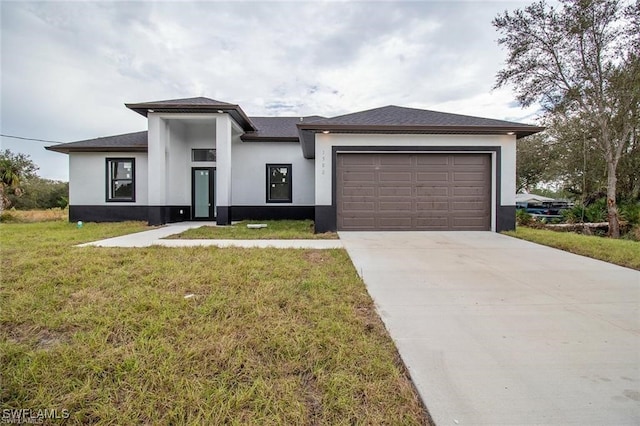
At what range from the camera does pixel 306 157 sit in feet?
42.0

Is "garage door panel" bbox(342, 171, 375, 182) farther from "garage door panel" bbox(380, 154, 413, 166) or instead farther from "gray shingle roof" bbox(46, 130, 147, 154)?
"gray shingle roof" bbox(46, 130, 147, 154)

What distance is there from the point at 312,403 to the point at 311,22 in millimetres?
10908

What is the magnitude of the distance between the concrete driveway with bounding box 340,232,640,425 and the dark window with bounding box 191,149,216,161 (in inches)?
366

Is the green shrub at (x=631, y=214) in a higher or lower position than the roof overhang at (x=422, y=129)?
lower

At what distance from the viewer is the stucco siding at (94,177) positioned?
1192 cm

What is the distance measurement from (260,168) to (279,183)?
1.01 meters

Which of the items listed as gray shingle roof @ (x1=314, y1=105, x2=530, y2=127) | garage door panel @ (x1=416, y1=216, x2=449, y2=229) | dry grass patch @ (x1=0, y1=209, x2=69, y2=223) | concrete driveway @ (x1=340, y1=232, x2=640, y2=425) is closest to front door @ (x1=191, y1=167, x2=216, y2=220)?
gray shingle roof @ (x1=314, y1=105, x2=530, y2=127)

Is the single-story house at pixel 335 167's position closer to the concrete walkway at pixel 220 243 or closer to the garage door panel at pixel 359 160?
the garage door panel at pixel 359 160

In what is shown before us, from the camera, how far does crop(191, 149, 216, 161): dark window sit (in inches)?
492

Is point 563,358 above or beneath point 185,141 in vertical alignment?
beneath

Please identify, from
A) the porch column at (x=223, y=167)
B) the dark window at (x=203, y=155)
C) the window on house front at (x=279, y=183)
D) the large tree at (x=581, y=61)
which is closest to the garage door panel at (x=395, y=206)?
the window on house front at (x=279, y=183)

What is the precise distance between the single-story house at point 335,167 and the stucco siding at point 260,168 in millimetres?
60

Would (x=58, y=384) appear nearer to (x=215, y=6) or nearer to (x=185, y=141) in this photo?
(x=215, y=6)

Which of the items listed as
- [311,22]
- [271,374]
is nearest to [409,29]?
[311,22]
